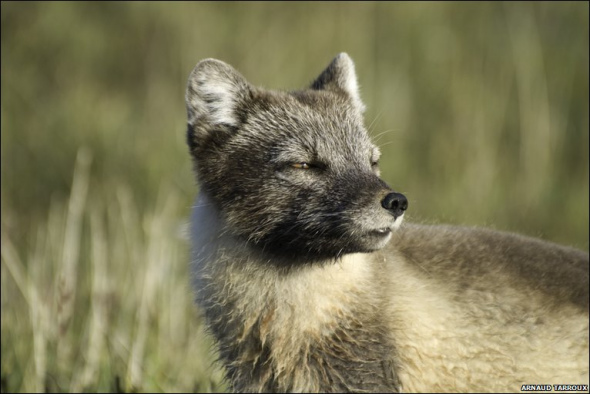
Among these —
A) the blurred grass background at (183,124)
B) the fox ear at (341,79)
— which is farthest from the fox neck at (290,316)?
the blurred grass background at (183,124)

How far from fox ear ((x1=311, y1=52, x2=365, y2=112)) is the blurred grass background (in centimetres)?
178

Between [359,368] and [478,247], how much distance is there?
964mm

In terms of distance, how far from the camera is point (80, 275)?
7.73m

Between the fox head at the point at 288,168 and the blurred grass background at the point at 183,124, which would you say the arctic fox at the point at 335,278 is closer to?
the fox head at the point at 288,168

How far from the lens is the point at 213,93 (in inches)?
179

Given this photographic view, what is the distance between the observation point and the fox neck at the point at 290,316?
4129 mm

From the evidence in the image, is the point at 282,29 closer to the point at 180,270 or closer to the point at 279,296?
the point at 180,270

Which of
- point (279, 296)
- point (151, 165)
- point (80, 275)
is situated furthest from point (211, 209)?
point (151, 165)

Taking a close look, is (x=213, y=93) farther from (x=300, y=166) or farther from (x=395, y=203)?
(x=395, y=203)

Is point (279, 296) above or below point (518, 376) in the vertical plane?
above

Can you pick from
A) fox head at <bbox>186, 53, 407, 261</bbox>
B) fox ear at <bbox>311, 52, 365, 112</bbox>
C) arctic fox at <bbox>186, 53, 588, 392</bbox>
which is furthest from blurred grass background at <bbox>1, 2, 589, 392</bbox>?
fox ear at <bbox>311, 52, 365, 112</bbox>

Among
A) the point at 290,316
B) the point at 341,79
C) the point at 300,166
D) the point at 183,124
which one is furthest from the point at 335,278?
the point at 183,124

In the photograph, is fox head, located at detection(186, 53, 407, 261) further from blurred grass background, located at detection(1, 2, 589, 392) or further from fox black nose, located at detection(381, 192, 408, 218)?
blurred grass background, located at detection(1, 2, 589, 392)

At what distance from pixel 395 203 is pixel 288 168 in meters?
0.62
